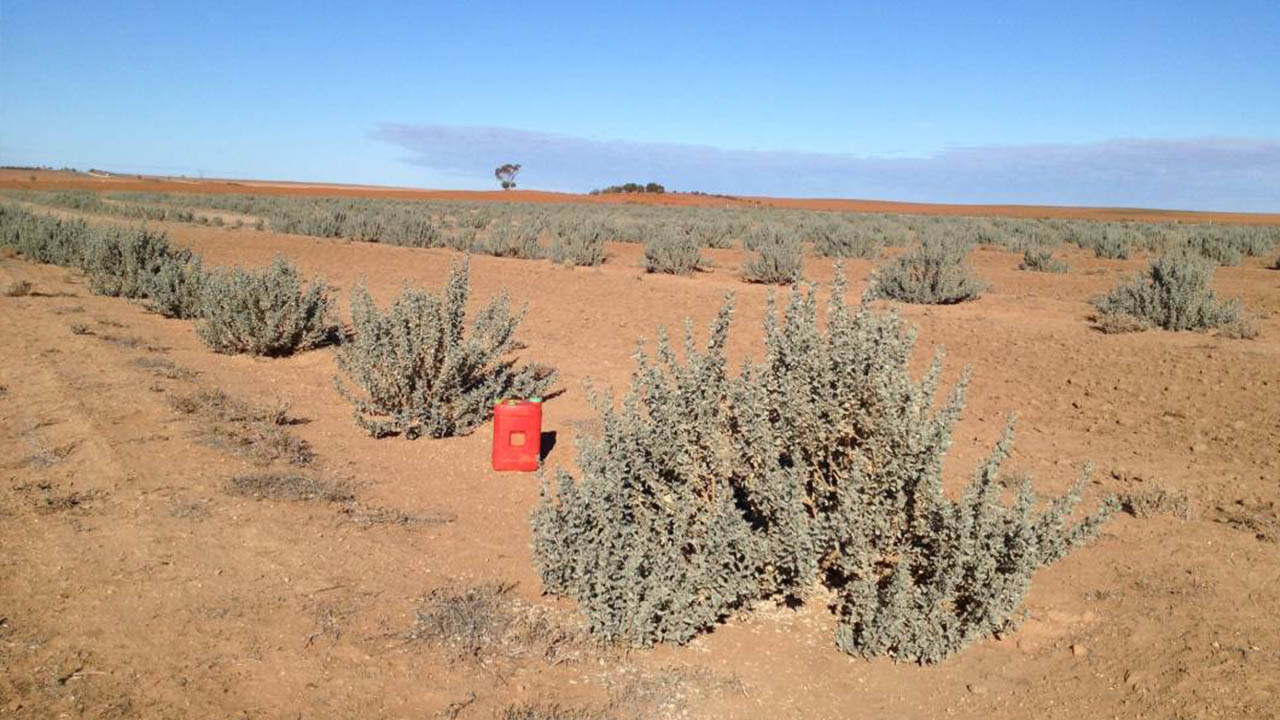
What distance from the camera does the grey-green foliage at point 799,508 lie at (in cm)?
394

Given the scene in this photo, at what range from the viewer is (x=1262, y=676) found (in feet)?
12.0

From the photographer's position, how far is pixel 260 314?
9672 mm

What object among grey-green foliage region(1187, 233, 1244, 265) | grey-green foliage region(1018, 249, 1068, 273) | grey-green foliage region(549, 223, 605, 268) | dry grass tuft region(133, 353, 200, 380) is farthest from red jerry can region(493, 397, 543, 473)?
grey-green foliage region(1187, 233, 1244, 265)

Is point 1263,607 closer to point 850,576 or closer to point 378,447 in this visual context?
point 850,576

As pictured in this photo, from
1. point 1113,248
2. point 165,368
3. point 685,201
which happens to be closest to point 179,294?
point 165,368

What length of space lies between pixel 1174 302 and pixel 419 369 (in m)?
9.59

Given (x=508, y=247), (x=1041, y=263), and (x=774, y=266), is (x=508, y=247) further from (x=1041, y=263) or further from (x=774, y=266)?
(x=1041, y=263)

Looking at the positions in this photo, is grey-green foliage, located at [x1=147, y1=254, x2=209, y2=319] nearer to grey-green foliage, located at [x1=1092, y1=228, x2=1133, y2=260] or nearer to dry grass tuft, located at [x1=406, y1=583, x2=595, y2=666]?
dry grass tuft, located at [x1=406, y1=583, x2=595, y2=666]

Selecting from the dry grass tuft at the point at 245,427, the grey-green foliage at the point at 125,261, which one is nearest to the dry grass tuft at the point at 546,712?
the dry grass tuft at the point at 245,427

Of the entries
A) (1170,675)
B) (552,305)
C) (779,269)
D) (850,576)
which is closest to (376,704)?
(850,576)

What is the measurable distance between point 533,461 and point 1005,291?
1255cm

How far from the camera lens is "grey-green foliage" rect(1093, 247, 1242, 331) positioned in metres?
11.6

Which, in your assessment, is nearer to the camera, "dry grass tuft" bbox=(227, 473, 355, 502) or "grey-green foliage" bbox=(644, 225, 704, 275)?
"dry grass tuft" bbox=(227, 473, 355, 502)

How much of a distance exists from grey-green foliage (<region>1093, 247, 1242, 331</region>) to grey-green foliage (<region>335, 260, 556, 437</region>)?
8.20 meters
